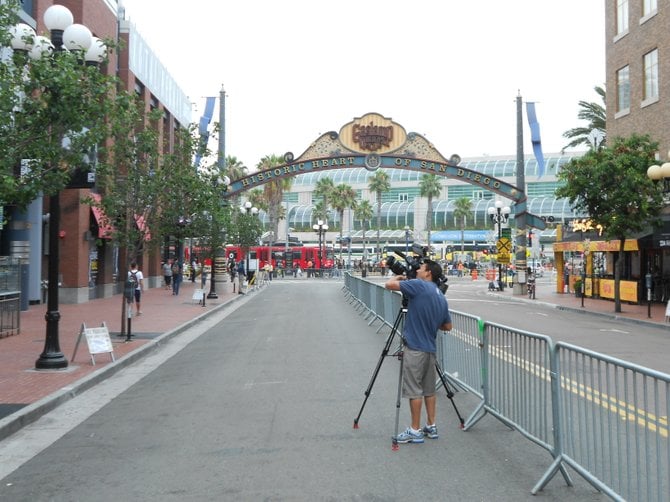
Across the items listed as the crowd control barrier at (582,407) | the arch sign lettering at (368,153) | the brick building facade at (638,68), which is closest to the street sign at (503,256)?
the arch sign lettering at (368,153)

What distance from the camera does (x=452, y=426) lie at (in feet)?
24.3

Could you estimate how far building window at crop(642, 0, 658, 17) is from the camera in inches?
1082

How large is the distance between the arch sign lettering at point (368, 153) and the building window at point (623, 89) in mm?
7627

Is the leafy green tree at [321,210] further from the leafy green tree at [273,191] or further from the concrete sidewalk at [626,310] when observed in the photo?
the concrete sidewalk at [626,310]

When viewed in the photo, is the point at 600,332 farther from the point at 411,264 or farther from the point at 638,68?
the point at 638,68

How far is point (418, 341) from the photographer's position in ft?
21.2

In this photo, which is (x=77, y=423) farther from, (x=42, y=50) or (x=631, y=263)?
(x=631, y=263)

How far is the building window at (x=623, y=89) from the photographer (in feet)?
98.1

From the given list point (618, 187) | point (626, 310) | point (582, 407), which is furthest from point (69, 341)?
point (626, 310)

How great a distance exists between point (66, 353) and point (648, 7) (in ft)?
86.7

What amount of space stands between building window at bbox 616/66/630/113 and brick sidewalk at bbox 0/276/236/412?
19.9 meters

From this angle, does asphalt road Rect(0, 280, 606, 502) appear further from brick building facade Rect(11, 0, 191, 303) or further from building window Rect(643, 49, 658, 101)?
building window Rect(643, 49, 658, 101)

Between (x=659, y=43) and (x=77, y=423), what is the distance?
26.9 metres

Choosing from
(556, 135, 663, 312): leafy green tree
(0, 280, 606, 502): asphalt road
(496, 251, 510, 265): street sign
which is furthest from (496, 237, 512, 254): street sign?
(0, 280, 606, 502): asphalt road
